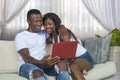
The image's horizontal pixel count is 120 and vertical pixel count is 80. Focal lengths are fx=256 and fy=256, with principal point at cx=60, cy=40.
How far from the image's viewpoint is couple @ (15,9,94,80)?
2.43 meters

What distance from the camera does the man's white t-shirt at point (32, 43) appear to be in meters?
2.57

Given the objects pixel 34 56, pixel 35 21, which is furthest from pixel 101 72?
pixel 35 21

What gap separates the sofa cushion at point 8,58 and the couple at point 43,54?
→ 258 millimetres

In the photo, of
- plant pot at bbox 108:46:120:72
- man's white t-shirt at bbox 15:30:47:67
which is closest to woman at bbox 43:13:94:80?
man's white t-shirt at bbox 15:30:47:67

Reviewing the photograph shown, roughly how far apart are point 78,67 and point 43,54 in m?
0.40

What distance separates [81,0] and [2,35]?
1389 millimetres

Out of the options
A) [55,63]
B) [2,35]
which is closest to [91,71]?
[55,63]

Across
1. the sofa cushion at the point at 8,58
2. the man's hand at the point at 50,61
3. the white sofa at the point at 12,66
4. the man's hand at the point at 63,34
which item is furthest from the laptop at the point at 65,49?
the sofa cushion at the point at 8,58

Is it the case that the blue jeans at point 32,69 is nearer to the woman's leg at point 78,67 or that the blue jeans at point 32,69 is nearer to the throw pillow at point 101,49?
the woman's leg at point 78,67

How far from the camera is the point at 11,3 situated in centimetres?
390

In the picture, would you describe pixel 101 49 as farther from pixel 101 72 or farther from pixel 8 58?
pixel 8 58

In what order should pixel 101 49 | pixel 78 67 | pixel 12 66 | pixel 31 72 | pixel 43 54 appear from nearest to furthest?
pixel 31 72 < pixel 78 67 < pixel 43 54 < pixel 12 66 < pixel 101 49

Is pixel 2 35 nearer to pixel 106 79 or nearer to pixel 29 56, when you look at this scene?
pixel 29 56

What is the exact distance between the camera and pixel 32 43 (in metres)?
2.64
